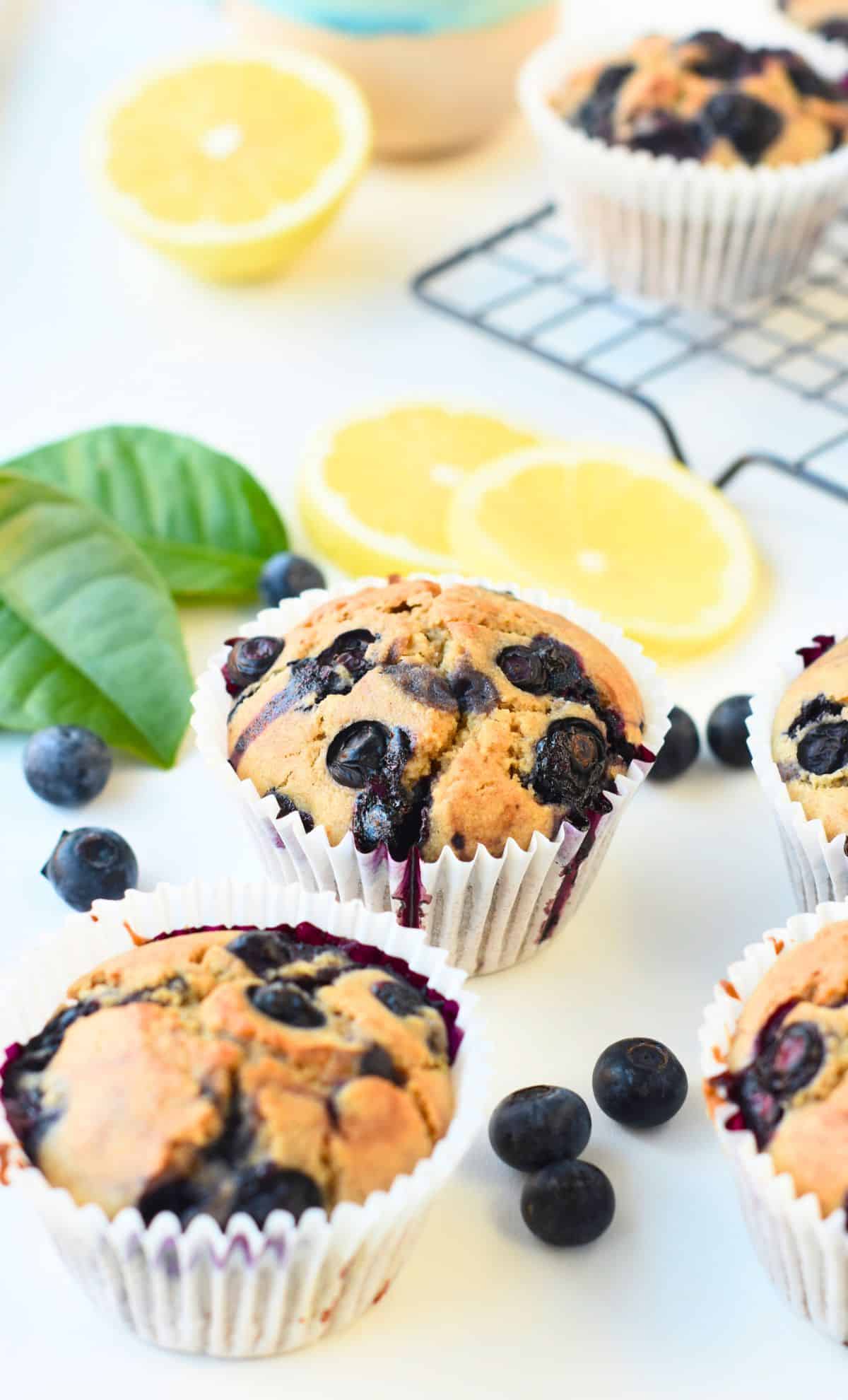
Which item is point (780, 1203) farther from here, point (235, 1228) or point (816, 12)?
point (816, 12)

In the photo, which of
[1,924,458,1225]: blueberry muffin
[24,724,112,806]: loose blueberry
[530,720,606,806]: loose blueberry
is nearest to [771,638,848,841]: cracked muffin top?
[530,720,606,806]: loose blueberry

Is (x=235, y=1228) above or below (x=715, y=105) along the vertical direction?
below

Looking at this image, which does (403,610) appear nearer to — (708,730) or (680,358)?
(708,730)

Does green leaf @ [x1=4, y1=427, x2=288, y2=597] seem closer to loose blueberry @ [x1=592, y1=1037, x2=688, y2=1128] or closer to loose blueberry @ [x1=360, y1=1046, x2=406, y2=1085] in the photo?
loose blueberry @ [x1=592, y1=1037, x2=688, y2=1128]

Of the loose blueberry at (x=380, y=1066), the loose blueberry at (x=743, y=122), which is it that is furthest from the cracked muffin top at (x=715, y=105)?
the loose blueberry at (x=380, y=1066)

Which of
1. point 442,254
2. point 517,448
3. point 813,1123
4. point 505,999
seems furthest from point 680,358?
point 813,1123

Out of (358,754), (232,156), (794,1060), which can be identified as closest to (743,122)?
(232,156)

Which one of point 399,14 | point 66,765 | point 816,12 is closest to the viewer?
point 66,765
